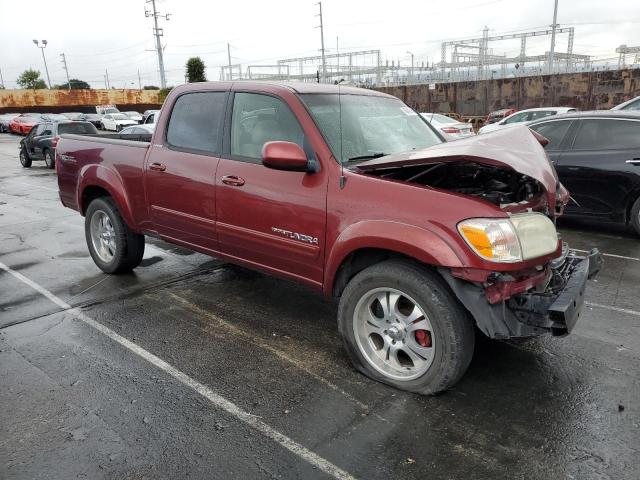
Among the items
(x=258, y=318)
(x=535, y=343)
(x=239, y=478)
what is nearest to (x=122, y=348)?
(x=258, y=318)

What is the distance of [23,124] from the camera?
36.0 m

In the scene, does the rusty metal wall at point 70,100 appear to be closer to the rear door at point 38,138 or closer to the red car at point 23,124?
the red car at point 23,124

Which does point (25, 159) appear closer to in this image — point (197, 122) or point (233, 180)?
point (197, 122)

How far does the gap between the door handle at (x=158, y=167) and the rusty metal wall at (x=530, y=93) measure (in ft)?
82.9

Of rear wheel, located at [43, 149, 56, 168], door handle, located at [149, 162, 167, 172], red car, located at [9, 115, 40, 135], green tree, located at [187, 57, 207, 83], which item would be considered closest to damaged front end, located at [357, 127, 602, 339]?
door handle, located at [149, 162, 167, 172]

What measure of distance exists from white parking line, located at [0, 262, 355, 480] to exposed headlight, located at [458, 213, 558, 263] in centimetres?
139

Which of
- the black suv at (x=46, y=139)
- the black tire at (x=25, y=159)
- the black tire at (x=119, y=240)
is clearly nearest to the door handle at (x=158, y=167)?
the black tire at (x=119, y=240)

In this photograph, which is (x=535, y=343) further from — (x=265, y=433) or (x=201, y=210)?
(x=201, y=210)

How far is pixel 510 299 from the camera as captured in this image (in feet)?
9.70

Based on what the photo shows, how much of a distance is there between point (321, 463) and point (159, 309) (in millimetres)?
2623

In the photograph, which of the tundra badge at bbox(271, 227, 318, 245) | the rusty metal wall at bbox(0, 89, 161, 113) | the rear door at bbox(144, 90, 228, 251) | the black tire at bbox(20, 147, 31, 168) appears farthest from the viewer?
the rusty metal wall at bbox(0, 89, 161, 113)

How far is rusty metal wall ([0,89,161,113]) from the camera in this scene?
159ft

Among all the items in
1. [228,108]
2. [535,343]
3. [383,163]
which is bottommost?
[535,343]

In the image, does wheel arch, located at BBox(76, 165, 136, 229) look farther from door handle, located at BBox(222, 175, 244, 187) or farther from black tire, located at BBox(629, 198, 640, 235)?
black tire, located at BBox(629, 198, 640, 235)
